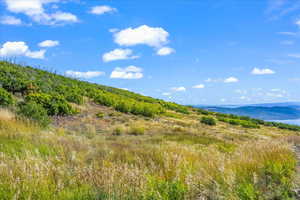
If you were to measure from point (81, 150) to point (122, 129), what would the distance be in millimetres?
6815

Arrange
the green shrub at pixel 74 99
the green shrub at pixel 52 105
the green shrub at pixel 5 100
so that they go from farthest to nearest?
1. the green shrub at pixel 74 99
2. the green shrub at pixel 52 105
3. the green shrub at pixel 5 100

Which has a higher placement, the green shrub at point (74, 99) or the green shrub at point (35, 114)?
the green shrub at point (74, 99)

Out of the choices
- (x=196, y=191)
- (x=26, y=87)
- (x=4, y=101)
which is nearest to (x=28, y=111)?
(x=4, y=101)

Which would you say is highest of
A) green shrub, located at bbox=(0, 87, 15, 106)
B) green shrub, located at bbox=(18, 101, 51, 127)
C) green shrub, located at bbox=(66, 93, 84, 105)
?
green shrub, located at bbox=(66, 93, 84, 105)

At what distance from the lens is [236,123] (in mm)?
30766

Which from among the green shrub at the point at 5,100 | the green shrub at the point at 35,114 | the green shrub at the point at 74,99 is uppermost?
the green shrub at the point at 74,99

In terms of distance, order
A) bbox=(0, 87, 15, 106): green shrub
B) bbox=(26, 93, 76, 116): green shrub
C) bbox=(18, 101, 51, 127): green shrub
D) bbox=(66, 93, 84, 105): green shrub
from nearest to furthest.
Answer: bbox=(18, 101, 51, 127): green shrub → bbox=(0, 87, 15, 106): green shrub → bbox=(26, 93, 76, 116): green shrub → bbox=(66, 93, 84, 105): green shrub

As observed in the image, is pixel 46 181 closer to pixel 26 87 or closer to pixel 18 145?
pixel 18 145

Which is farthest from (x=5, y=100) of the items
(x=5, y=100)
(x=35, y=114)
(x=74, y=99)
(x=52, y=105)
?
(x=74, y=99)

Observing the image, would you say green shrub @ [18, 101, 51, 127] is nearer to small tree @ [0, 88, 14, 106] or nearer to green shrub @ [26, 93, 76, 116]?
small tree @ [0, 88, 14, 106]

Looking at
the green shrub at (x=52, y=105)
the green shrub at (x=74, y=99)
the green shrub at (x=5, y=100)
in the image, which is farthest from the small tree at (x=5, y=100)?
the green shrub at (x=74, y=99)

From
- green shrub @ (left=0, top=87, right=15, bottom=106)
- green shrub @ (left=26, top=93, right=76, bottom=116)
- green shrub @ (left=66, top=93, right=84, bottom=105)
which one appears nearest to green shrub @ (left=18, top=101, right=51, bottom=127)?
green shrub @ (left=0, top=87, right=15, bottom=106)

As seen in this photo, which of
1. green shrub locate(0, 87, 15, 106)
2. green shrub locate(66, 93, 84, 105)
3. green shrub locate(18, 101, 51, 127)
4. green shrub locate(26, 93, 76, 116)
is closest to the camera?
green shrub locate(18, 101, 51, 127)

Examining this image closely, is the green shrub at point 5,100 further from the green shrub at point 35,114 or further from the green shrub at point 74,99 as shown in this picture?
the green shrub at point 74,99
